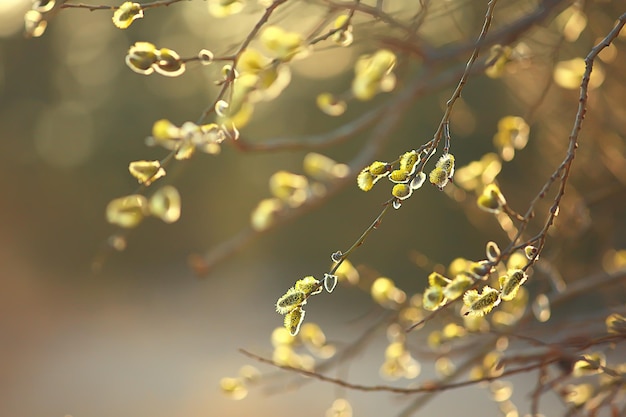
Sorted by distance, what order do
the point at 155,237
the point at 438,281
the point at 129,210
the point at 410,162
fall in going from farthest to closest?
the point at 155,237
the point at 129,210
the point at 438,281
the point at 410,162

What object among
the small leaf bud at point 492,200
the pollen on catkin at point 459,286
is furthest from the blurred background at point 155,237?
the pollen on catkin at point 459,286

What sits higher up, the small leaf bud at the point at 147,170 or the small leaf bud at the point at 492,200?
the small leaf bud at the point at 147,170

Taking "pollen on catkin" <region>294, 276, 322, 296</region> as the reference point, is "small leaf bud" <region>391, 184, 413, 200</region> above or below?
above

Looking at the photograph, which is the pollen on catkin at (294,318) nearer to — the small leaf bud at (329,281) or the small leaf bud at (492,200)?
the small leaf bud at (329,281)

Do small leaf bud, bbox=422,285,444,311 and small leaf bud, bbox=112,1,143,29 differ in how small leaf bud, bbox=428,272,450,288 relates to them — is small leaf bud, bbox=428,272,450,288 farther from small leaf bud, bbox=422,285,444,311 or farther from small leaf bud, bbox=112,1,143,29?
small leaf bud, bbox=112,1,143,29

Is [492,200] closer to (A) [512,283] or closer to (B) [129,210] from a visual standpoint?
(A) [512,283]

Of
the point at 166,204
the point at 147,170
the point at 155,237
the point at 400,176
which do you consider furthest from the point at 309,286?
the point at 155,237

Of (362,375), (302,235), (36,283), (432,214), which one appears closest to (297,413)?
(362,375)

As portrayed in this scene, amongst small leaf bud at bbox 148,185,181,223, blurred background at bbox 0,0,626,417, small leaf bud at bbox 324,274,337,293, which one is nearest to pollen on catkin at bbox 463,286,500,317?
small leaf bud at bbox 324,274,337,293
